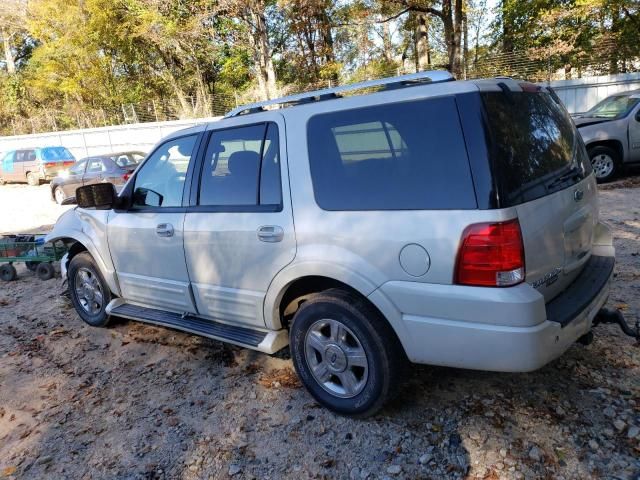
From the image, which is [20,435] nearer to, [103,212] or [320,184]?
[103,212]

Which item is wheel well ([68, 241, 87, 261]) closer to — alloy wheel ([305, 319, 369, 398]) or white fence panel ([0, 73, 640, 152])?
alloy wheel ([305, 319, 369, 398])

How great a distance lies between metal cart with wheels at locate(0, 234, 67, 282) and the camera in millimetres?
6602

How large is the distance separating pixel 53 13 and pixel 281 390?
33.4 meters

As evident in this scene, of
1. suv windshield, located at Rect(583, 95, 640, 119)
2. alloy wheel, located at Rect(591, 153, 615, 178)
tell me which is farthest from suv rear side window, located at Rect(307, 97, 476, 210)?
suv windshield, located at Rect(583, 95, 640, 119)

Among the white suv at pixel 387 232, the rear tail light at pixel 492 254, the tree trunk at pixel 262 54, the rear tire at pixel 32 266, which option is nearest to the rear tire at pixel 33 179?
the tree trunk at pixel 262 54

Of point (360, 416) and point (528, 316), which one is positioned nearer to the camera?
point (528, 316)

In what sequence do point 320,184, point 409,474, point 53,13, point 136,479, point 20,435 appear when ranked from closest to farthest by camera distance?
1. point 409,474
2. point 136,479
3. point 320,184
4. point 20,435
5. point 53,13

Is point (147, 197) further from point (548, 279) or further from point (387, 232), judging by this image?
point (548, 279)

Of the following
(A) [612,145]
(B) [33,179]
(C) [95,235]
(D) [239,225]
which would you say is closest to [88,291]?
(C) [95,235]

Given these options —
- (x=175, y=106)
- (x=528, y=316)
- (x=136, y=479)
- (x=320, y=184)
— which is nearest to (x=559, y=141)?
(x=528, y=316)

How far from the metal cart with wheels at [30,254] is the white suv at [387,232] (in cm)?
349

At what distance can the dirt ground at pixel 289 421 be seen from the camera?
2.64 meters

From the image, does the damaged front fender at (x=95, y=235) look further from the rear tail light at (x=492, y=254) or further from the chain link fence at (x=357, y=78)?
the chain link fence at (x=357, y=78)

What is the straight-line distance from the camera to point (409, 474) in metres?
2.57
